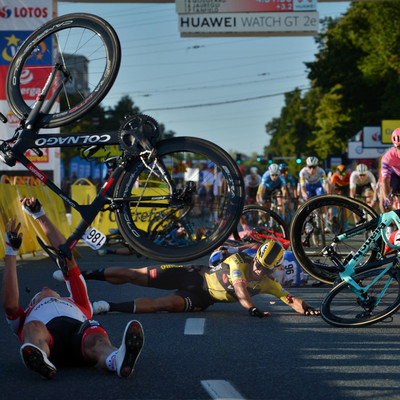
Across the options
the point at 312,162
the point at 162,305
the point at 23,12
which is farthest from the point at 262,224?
the point at 23,12

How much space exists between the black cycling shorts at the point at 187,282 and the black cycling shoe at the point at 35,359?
11.3 feet

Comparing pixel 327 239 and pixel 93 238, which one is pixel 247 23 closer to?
pixel 327 239

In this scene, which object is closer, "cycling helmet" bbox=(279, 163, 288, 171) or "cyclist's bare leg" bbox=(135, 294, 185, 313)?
"cyclist's bare leg" bbox=(135, 294, 185, 313)

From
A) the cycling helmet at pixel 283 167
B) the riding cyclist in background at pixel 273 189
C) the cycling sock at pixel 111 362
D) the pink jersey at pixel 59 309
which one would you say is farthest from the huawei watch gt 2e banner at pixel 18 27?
the cycling sock at pixel 111 362

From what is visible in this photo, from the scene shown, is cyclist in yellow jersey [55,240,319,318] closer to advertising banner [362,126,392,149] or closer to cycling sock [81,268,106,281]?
cycling sock [81,268,106,281]

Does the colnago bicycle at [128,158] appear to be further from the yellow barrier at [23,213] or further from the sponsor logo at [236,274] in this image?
the yellow barrier at [23,213]

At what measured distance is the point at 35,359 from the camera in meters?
5.40

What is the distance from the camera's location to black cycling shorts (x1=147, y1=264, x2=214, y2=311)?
8852 millimetres

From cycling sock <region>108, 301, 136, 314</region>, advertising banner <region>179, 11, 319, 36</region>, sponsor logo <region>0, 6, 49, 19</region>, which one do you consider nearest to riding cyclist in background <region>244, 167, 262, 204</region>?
advertising banner <region>179, 11, 319, 36</region>

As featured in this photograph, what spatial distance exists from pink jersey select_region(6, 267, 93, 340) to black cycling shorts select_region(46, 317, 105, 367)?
0.29 ft

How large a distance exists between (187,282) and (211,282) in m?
0.30

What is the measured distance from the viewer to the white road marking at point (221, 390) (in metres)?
5.19

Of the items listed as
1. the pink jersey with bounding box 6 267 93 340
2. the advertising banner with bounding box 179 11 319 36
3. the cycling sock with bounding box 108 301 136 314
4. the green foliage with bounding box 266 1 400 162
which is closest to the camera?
the pink jersey with bounding box 6 267 93 340

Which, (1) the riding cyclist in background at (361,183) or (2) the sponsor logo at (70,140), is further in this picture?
(1) the riding cyclist in background at (361,183)
